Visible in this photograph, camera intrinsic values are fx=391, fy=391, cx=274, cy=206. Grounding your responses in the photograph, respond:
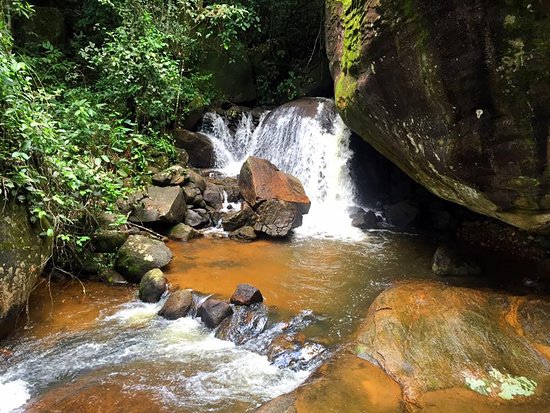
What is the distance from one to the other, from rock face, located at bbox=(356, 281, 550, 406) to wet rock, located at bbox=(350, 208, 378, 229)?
4285 millimetres

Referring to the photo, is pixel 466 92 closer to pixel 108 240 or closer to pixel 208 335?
pixel 208 335

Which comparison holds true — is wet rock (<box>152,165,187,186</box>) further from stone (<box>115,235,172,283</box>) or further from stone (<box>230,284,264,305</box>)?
stone (<box>230,284,264,305</box>)

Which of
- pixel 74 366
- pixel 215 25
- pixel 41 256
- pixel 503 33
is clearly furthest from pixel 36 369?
pixel 215 25

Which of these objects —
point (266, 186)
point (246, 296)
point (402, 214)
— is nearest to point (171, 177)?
point (266, 186)

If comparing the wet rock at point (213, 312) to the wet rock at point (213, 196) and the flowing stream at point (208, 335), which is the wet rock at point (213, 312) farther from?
the wet rock at point (213, 196)

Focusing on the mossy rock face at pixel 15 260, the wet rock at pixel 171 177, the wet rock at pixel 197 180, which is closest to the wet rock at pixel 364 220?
the wet rock at pixel 197 180

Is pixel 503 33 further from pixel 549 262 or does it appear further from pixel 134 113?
pixel 134 113

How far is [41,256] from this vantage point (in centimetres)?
482

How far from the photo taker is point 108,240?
252 inches

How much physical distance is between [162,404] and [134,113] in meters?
7.61

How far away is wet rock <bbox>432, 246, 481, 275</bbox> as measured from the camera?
6531 mm

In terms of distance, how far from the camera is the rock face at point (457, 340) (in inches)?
151

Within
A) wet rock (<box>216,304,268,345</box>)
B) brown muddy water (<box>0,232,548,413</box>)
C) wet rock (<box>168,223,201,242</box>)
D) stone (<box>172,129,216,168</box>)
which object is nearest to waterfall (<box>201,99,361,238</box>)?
stone (<box>172,129,216,168</box>)

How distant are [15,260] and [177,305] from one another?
199 centimetres
